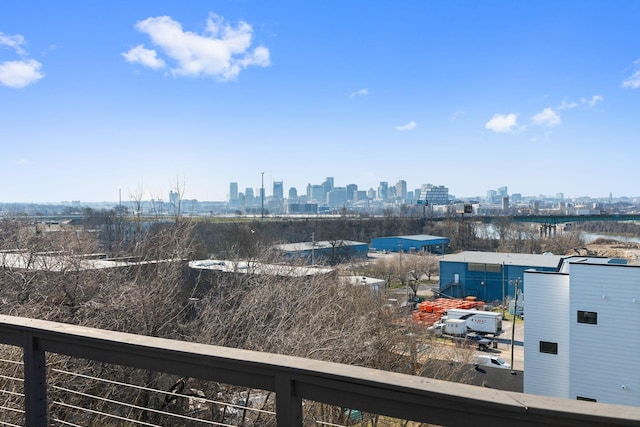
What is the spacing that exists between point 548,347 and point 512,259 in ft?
60.2

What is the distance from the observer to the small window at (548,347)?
11.5m

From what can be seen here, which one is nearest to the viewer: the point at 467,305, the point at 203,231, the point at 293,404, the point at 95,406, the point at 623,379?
the point at 293,404

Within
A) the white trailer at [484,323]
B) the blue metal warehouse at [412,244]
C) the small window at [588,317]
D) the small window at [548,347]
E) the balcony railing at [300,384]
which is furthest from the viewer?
the blue metal warehouse at [412,244]

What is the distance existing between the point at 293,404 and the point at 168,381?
20.0 feet

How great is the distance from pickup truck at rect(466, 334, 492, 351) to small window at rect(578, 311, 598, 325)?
832 cm

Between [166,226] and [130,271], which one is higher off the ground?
[166,226]

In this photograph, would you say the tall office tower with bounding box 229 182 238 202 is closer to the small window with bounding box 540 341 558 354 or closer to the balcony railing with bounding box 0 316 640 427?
the small window with bounding box 540 341 558 354

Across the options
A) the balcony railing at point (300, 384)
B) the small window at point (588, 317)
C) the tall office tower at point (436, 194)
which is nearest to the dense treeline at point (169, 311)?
the balcony railing at point (300, 384)

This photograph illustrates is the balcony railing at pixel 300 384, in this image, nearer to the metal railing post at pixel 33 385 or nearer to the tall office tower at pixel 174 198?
the metal railing post at pixel 33 385

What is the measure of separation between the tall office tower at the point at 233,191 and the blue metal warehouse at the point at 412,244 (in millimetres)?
126424

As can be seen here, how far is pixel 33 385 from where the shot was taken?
1702 millimetres

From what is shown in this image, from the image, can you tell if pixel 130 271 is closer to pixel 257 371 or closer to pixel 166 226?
pixel 166 226

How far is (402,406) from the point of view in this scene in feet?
3.75

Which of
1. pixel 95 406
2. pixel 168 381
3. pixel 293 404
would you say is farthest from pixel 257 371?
pixel 168 381
